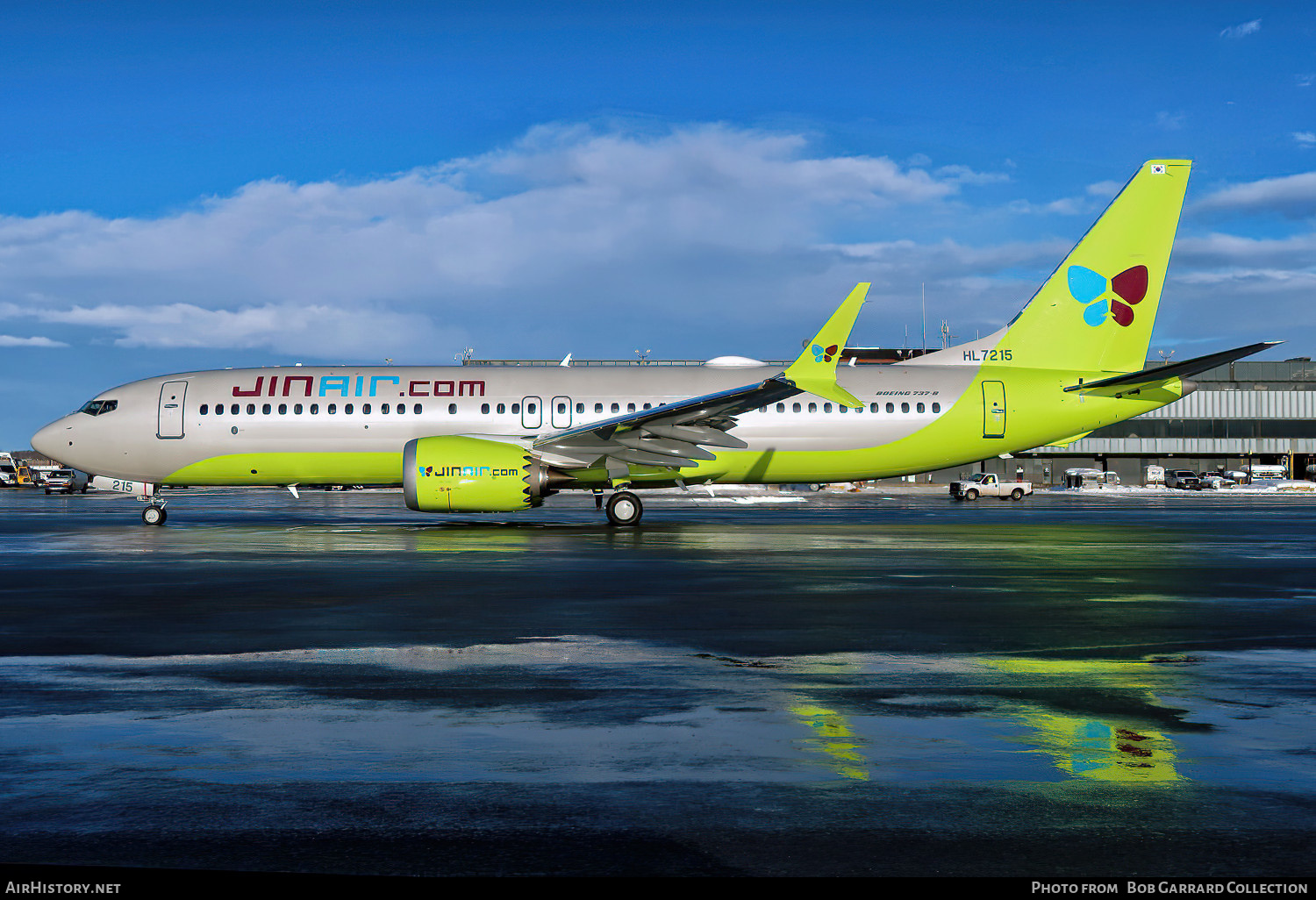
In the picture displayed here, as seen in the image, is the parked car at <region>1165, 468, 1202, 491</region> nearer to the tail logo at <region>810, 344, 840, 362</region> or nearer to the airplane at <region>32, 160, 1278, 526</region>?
the airplane at <region>32, 160, 1278, 526</region>

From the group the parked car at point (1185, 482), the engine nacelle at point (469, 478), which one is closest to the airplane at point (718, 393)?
the engine nacelle at point (469, 478)

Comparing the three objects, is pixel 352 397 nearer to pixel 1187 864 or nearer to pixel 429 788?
pixel 429 788

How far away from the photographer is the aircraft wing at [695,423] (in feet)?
82.8

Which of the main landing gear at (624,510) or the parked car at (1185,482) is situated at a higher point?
the parked car at (1185,482)

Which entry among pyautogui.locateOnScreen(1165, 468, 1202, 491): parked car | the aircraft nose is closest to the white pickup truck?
pyautogui.locateOnScreen(1165, 468, 1202, 491): parked car

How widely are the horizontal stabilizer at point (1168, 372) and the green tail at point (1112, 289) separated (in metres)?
1.27

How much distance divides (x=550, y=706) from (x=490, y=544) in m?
14.5

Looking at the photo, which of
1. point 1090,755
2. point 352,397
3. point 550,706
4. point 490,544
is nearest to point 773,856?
point 1090,755

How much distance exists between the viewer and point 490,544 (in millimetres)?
21281

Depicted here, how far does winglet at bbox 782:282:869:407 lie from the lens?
25.1 metres

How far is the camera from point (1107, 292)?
30.1 meters

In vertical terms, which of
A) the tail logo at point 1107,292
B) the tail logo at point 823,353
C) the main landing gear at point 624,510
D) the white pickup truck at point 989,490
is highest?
the tail logo at point 1107,292

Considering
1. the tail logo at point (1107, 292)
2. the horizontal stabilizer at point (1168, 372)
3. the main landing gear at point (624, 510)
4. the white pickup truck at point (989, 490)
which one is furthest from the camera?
the white pickup truck at point (989, 490)

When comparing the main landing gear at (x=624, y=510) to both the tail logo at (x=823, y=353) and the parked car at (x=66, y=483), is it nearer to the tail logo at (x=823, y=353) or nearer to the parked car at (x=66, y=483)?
the tail logo at (x=823, y=353)
